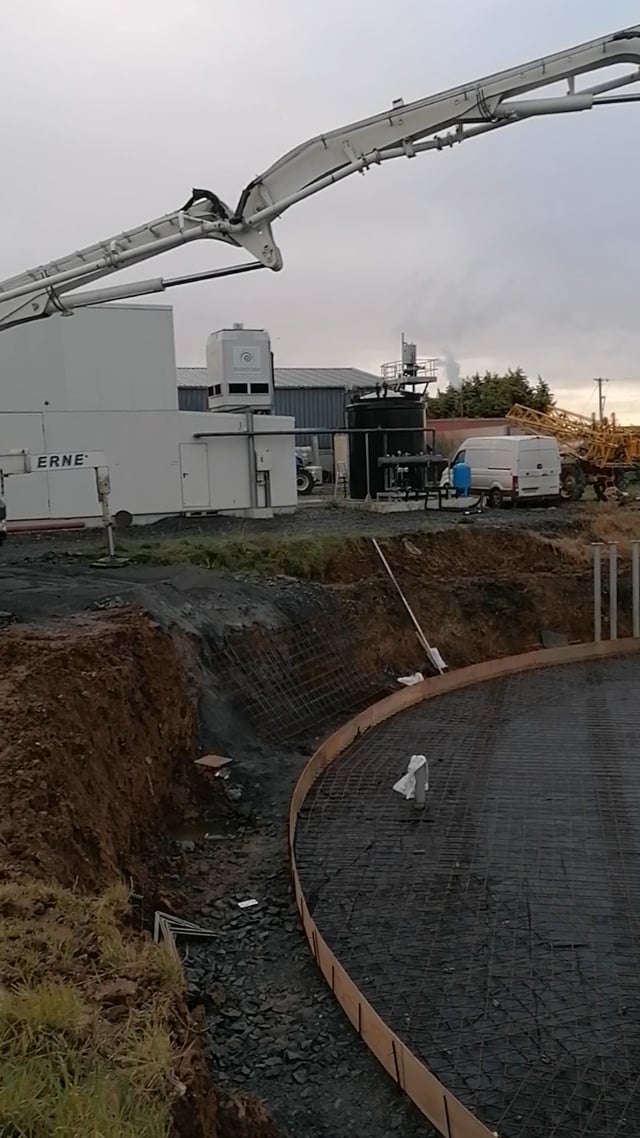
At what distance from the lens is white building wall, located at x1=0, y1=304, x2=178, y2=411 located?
16.5m

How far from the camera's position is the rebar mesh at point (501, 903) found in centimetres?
483

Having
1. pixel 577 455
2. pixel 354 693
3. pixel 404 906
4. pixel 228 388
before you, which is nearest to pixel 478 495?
pixel 577 455

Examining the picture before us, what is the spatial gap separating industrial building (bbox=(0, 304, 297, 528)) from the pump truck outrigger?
6198 millimetres

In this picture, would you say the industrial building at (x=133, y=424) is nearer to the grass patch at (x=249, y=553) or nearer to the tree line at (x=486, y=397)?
the grass patch at (x=249, y=553)

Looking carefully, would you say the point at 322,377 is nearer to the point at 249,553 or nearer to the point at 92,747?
the point at 249,553

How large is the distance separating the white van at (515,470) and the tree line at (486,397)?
85.5 ft

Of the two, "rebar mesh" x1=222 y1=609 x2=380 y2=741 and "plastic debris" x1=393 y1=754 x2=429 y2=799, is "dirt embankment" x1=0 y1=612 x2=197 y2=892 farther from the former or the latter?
"plastic debris" x1=393 y1=754 x2=429 y2=799

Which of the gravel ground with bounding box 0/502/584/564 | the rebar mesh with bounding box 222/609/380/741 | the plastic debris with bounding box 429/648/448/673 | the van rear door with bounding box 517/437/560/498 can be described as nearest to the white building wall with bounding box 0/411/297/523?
the gravel ground with bounding box 0/502/584/564

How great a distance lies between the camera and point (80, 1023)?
3570 mm

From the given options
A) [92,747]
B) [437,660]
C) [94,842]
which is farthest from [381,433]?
[94,842]

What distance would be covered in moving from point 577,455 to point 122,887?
2051 centimetres

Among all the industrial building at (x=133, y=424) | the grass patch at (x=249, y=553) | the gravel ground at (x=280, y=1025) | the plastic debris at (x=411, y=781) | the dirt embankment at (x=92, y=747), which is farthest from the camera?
the industrial building at (x=133, y=424)

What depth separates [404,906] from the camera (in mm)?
6539

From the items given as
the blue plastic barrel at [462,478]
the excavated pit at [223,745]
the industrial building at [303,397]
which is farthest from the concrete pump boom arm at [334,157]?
the industrial building at [303,397]
